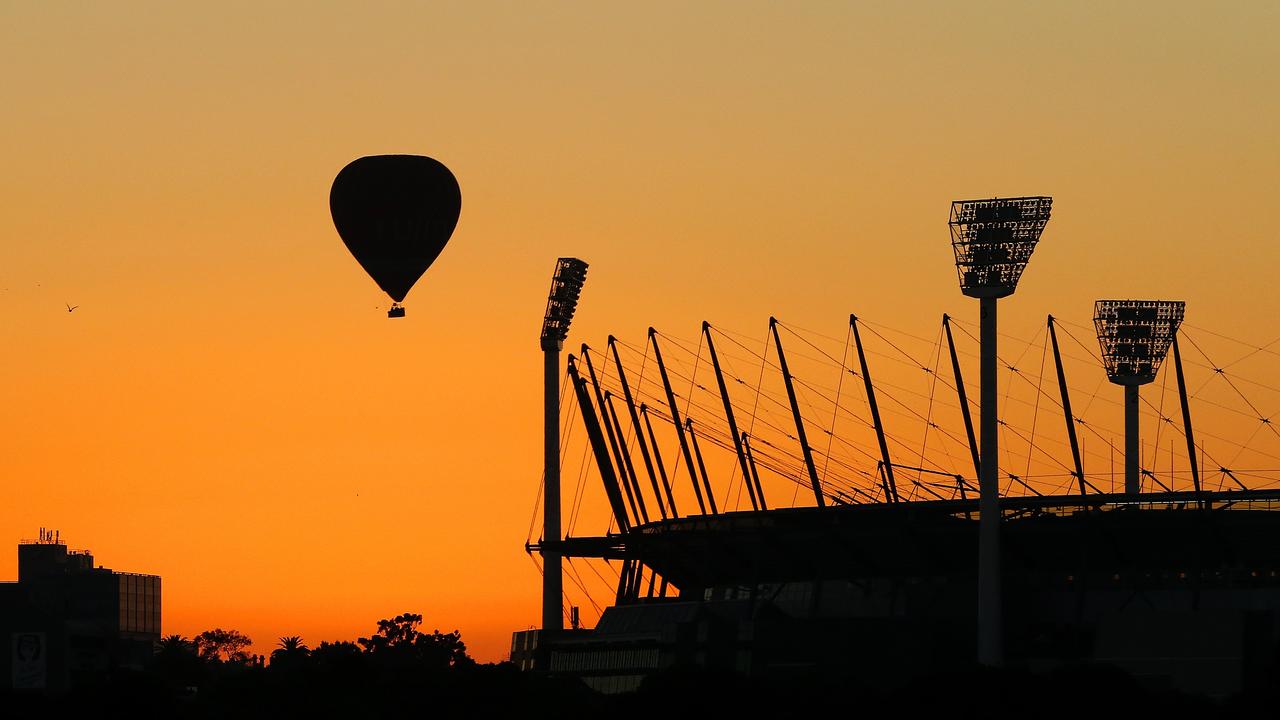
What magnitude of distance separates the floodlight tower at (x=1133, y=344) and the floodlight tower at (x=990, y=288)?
119 feet

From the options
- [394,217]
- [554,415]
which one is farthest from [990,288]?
[554,415]

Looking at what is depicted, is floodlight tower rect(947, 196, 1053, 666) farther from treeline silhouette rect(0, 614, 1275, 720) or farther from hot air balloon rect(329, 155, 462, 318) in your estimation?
hot air balloon rect(329, 155, 462, 318)

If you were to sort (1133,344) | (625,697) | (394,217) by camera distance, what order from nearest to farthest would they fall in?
1. (625,697)
2. (394,217)
3. (1133,344)

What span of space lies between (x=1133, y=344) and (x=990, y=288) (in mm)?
40749

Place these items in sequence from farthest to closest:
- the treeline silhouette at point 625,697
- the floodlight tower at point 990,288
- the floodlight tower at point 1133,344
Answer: the floodlight tower at point 1133,344
the floodlight tower at point 990,288
the treeline silhouette at point 625,697

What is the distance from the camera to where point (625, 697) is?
11094 cm

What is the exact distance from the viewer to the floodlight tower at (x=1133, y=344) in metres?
171

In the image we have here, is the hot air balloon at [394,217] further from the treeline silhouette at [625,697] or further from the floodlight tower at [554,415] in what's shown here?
the floodlight tower at [554,415]

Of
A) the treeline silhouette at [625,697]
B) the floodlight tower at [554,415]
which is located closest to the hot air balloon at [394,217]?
the treeline silhouette at [625,697]

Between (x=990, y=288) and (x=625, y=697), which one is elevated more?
(x=990, y=288)

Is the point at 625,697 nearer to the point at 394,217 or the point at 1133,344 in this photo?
the point at 394,217

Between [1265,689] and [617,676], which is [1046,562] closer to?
[617,676]

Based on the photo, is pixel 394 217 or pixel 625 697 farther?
pixel 394 217

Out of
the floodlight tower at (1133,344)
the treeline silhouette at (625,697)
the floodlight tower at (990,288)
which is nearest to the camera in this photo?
the treeline silhouette at (625,697)
